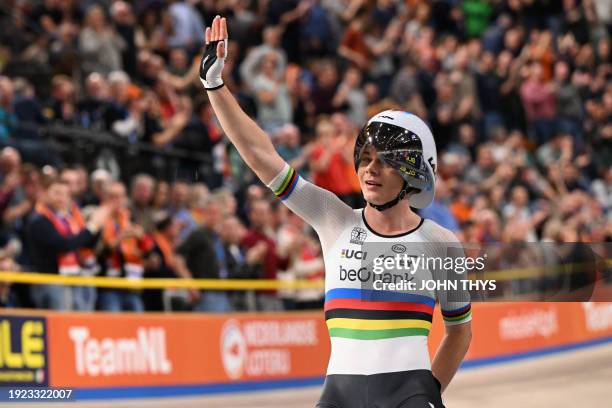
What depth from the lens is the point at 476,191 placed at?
1634 cm

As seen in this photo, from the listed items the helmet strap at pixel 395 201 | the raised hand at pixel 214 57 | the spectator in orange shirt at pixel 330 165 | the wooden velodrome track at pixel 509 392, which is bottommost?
the wooden velodrome track at pixel 509 392

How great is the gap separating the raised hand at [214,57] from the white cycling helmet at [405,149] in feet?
1.90

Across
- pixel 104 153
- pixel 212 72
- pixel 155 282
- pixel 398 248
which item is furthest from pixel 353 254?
pixel 104 153

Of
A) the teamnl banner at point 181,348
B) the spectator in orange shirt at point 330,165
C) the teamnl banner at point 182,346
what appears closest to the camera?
the teamnl banner at point 182,346

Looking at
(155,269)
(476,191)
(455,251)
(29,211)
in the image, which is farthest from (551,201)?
(455,251)

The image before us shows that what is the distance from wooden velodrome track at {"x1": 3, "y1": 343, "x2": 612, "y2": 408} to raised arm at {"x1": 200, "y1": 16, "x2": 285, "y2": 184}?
5796mm

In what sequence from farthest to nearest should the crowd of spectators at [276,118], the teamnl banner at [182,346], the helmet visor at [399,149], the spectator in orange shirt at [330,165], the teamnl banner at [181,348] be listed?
1. the spectator in orange shirt at [330,165]
2. the crowd of spectators at [276,118]
3. the teamnl banner at [181,348]
4. the teamnl banner at [182,346]
5. the helmet visor at [399,149]

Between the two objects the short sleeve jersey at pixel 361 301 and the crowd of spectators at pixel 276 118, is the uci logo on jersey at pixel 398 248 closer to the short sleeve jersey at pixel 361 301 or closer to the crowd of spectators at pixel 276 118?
the short sleeve jersey at pixel 361 301

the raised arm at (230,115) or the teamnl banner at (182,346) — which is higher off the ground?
the raised arm at (230,115)

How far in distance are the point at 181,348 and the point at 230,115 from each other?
7714mm

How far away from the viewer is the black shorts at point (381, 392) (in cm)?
409

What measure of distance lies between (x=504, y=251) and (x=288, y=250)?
2.95 meters

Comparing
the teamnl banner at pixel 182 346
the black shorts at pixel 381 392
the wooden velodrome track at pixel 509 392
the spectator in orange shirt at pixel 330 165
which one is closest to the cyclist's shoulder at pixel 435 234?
the black shorts at pixel 381 392

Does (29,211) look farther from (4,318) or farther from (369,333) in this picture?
(369,333)
